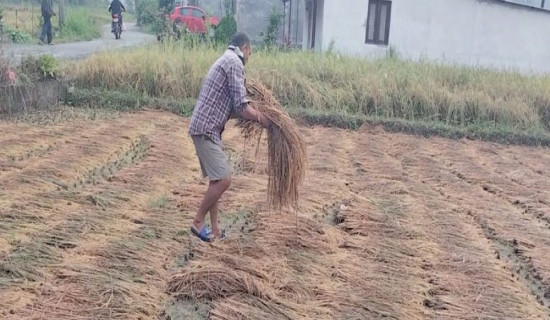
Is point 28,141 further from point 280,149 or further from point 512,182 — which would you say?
point 512,182

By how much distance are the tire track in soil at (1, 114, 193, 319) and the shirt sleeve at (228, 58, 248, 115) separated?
1018 millimetres

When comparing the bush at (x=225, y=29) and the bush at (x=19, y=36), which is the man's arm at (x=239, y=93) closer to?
the bush at (x=225, y=29)

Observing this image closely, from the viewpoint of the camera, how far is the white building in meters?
14.6

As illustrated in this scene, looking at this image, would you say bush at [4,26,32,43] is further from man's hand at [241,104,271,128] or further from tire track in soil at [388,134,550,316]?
man's hand at [241,104,271,128]

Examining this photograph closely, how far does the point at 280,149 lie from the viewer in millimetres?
4012

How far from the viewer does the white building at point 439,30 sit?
14594 millimetres

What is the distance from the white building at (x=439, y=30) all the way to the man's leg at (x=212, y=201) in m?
10.7

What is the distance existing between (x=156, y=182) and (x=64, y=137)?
216 cm

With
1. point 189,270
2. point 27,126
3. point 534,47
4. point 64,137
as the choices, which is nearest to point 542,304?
point 189,270

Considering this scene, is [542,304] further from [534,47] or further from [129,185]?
[534,47]

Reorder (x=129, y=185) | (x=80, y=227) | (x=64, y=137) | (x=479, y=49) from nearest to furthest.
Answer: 1. (x=80, y=227)
2. (x=129, y=185)
3. (x=64, y=137)
4. (x=479, y=49)

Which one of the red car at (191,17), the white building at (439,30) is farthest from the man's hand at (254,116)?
the red car at (191,17)

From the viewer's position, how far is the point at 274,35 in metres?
16.9

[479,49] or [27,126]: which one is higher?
[479,49]
